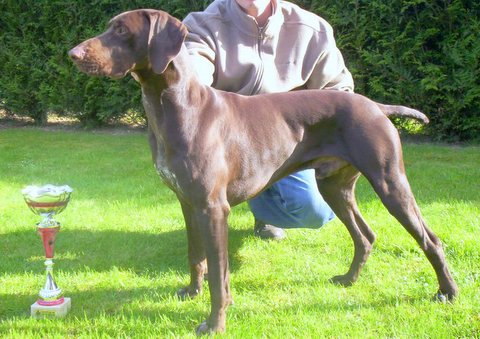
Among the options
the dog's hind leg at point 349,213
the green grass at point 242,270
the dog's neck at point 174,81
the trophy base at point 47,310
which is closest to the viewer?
the dog's neck at point 174,81

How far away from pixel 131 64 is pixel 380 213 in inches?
107

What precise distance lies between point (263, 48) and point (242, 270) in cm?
147

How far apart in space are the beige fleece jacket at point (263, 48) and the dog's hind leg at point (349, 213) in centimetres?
73

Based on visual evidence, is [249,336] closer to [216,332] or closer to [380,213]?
[216,332]

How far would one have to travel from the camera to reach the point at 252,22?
142 inches

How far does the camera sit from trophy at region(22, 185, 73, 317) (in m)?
3.04

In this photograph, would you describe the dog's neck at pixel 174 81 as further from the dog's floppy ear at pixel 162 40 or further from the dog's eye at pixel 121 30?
the dog's eye at pixel 121 30

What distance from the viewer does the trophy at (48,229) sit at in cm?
304

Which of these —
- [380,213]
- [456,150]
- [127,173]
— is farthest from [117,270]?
[456,150]

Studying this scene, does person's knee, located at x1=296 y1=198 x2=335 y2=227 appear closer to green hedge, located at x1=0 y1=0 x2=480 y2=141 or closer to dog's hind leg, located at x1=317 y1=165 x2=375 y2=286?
dog's hind leg, located at x1=317 y1=165 x2=375 y2=286

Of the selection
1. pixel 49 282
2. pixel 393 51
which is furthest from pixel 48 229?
pixel 393 51

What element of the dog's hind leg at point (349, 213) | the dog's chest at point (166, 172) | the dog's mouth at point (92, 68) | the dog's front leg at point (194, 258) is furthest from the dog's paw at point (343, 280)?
the dog's mouth at point (92, 68)

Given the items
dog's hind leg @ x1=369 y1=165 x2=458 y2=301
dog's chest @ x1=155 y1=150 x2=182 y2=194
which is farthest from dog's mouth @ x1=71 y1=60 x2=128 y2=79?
dog's hind leg @ x1=369 y1=165 x2=458 y2=301

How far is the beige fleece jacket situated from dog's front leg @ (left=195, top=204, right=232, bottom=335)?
110 cm
